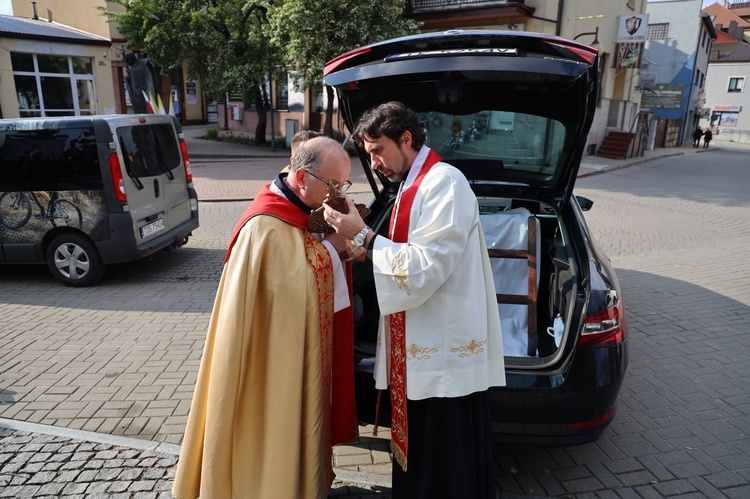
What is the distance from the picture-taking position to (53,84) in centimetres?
2002

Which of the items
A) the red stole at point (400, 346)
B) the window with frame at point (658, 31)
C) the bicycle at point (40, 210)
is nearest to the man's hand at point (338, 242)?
the red stole at point (400, 346)

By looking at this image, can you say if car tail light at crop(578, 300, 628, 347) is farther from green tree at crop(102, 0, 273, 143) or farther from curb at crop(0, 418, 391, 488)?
green tree at crop(102, 0, 273, 143)

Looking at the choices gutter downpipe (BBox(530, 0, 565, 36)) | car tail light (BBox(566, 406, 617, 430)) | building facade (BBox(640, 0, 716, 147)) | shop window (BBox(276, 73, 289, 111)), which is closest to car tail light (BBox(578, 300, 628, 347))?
car tail light (BBox(566, 406, 617, 430))

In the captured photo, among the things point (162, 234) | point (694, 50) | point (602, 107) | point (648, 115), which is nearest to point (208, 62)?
point (162, 234)

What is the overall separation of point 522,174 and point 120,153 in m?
4.41

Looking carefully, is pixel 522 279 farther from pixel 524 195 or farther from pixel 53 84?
pixel 53 84

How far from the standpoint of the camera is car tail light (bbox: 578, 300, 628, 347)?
2750mm

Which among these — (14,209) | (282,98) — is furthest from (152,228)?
(282,98)

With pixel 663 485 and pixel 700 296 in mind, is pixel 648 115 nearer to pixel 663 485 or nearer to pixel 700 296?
pixel 700 296

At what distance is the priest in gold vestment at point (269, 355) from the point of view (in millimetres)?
2135

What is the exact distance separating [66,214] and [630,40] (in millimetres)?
23571

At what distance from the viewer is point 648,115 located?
27797 mm

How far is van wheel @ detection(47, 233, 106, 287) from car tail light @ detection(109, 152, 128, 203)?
0.71 m

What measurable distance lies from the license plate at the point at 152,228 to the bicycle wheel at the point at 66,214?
662 millimetres
